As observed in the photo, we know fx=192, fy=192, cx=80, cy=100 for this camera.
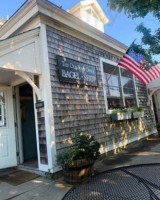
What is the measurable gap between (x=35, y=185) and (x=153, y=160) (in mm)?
2904

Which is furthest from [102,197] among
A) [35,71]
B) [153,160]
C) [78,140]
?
[153,160]

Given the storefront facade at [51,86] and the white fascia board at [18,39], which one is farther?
the storefront facade at [51,86]

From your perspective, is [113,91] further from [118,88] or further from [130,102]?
[130,102]

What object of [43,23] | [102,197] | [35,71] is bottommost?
[102,197]

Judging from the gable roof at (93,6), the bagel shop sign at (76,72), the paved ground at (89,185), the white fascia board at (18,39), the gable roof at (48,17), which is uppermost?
the gable roof at (93,6)

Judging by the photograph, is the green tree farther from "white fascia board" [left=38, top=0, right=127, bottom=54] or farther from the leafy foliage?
the leafy foliage

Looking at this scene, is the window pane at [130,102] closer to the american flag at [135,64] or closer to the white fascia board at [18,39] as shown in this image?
the american flag at [135,64]

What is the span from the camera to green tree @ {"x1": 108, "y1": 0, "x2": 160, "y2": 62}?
3432mm

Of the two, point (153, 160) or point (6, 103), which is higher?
point (6, 103)

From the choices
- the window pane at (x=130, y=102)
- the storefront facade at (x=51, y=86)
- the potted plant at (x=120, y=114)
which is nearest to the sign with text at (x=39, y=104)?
the storefront facade at (x=51, y=86)

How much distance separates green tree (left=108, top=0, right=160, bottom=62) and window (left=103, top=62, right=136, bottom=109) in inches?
83.5

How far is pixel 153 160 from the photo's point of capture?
15.7 ft

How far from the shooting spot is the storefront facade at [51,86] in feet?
13.8

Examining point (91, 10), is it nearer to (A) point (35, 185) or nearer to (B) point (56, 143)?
(B) point (56, 143)
